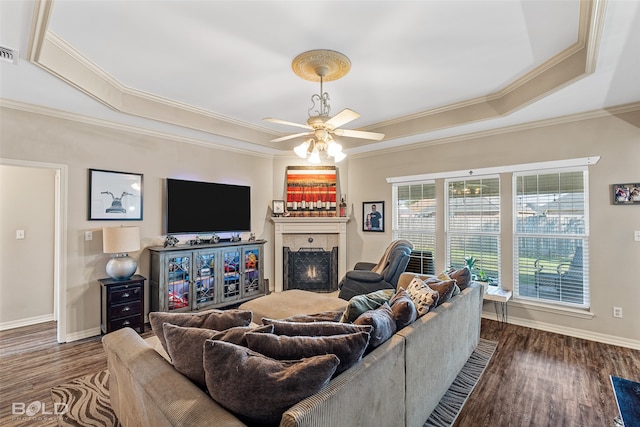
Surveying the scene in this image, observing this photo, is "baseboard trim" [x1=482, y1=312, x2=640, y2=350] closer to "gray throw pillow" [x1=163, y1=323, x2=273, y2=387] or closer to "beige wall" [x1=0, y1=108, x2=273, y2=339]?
"gray throw pillow" [x1=163, y1=323, x2=273, y2=387]

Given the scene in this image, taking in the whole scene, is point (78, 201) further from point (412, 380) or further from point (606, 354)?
point (606, 354)

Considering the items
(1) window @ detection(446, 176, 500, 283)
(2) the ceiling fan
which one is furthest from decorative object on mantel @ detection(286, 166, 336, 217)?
(2) the ceiling fan

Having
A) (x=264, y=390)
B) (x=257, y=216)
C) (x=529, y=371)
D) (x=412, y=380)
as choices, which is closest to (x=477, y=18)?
(x=412, y=380)

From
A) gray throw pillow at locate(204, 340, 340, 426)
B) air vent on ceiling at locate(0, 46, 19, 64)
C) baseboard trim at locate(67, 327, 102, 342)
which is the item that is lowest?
baseboard trim at locate(67, 327, 102, 342)

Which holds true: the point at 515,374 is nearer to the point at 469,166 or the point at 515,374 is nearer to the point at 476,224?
the point at 476,224

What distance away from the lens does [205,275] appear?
4395mm

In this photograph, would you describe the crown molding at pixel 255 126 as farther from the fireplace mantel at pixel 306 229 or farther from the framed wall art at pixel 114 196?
the fireplace mantel at pixel 306 229

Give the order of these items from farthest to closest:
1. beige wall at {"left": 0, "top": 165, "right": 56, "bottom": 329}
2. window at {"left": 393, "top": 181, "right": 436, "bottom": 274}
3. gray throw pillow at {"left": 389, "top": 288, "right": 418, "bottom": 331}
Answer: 1. window at {"left": 393, "top": 181, "right": 436, "bottom": 274}
2. beige wall at {"left": 0, "top": 165, "right": 56, "bottom": 329}
3. gray throw pillow at {"left": 389, "top": 288, "right": 418, "bottom": 331}

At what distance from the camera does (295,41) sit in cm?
253

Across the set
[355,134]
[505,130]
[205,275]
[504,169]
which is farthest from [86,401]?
[505,130]

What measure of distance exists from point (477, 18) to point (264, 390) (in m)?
2.80

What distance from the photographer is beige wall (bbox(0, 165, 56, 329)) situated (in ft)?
12.6

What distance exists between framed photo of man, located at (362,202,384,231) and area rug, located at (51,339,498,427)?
2761 mm

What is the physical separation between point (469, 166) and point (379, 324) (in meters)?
3.57
